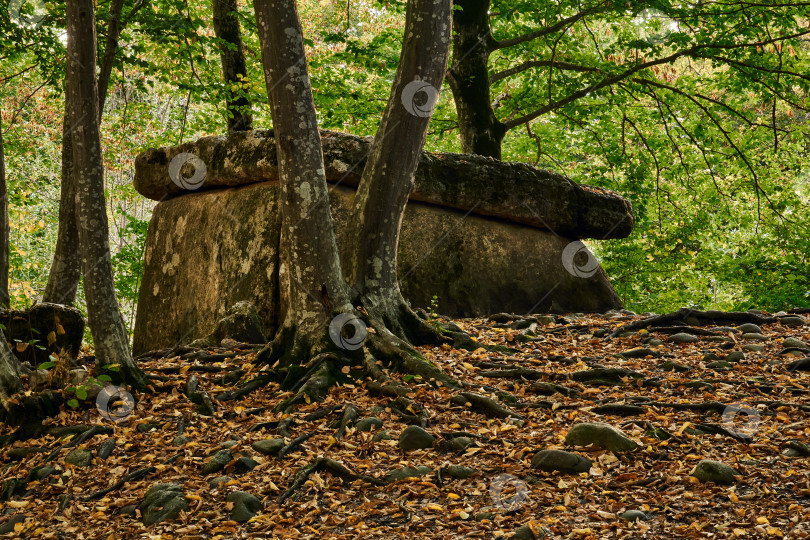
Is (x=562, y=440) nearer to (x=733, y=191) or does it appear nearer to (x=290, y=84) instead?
→ (x=290, y=84)

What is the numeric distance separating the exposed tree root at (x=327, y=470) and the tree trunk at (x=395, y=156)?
1703 mm

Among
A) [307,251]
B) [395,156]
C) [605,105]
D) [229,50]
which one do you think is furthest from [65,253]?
[605,105]

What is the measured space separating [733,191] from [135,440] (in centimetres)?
1210

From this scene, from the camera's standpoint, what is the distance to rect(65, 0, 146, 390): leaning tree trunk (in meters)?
4.82

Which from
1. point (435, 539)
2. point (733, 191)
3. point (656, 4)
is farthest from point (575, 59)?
point (435, 539)

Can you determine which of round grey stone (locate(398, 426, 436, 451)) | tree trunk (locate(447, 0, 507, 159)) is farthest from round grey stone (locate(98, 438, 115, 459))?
tree trunk (locate(447, 0, 507, 159))

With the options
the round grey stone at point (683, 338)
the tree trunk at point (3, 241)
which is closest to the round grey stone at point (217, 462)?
the tree trunk at point (3, 241)

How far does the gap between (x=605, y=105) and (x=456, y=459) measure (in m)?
9.37

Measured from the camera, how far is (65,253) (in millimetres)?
7895

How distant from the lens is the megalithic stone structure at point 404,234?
7.03 m

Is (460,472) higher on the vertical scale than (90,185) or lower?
lower

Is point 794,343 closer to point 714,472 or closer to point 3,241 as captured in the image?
point 714,472

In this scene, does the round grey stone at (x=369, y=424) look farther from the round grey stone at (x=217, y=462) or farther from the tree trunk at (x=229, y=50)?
the tree trunk at (x=229, y=50)

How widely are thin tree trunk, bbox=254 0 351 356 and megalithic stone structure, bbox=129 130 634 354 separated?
1623 mm
